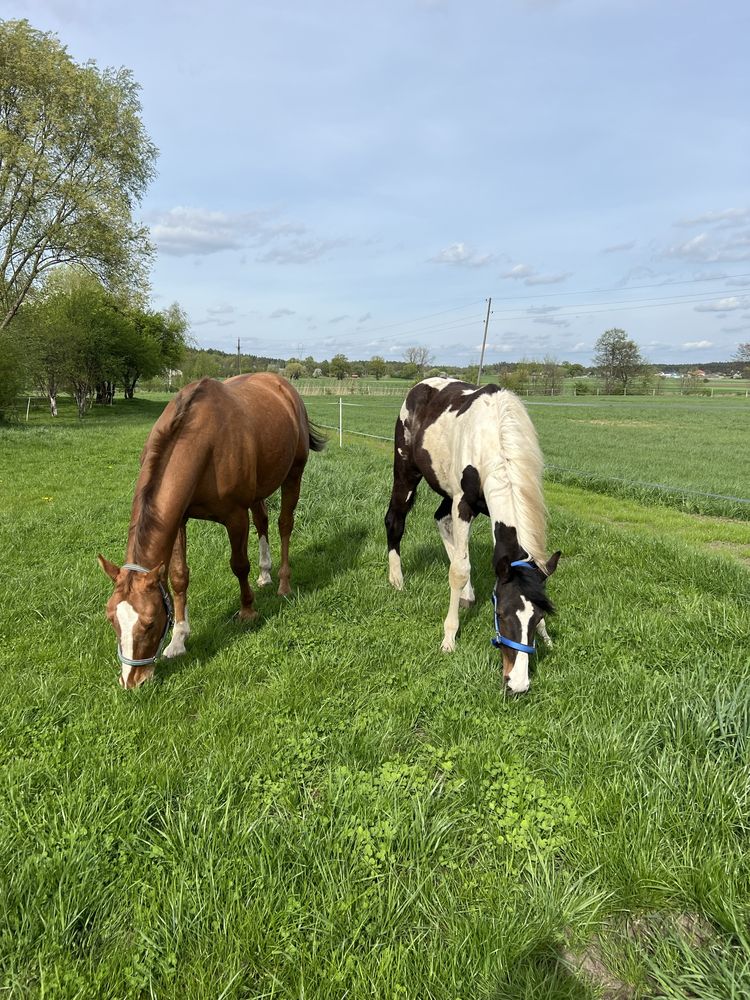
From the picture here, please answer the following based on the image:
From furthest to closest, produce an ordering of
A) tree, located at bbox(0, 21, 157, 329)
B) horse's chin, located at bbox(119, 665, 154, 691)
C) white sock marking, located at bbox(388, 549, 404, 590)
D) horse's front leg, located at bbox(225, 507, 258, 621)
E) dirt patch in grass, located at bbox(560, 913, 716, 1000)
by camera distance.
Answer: tree, located at bbox(0, 21, 157, 329) → white sock marking, located at bbox(388, 549, 404, 590) → horse's front leg, located at bbox(225, 507, 258, 621) → horse's chin, located at bbox(119, 665, 154, 691) → dirt patch in grass, located at bbox(560, 913, 716, 1000)

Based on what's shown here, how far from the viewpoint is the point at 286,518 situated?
18.0 feet

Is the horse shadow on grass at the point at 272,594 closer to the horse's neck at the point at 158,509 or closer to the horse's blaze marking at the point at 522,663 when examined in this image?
the horse's neck at the point at 158,509

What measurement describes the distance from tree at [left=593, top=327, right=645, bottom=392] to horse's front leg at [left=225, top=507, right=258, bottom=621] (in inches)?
3324

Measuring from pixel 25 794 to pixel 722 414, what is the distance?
147ft

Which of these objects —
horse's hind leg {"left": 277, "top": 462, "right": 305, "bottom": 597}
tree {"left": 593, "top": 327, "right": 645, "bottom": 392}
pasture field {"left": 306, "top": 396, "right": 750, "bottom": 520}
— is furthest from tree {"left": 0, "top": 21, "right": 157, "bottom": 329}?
tree {"left": 593, "top": 327, "right": 645, "bottom": 392}

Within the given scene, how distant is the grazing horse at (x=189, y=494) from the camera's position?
118 inches

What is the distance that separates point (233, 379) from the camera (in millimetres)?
5379

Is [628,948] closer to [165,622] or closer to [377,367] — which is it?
[165,622]

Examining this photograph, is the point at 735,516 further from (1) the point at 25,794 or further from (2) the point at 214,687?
(1) the point at 25,794

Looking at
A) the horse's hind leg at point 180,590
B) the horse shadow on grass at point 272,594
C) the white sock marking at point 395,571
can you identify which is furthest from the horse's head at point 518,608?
the horse's hind leg at point 180,590

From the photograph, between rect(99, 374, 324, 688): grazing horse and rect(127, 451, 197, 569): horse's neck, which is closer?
rect(99, 374, 324, 688): grazing horse

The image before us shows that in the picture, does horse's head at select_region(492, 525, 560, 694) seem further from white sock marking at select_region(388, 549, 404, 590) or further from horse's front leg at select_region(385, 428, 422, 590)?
horse's front leg at select_region(385, 428, 422, 590)

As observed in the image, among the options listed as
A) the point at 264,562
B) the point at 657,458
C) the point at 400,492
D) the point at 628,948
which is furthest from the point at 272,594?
the point at 657,458

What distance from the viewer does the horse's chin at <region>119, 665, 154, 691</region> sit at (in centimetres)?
305
